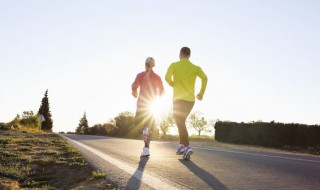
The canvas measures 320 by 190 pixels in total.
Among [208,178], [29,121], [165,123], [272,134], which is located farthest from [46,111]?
[208,178]

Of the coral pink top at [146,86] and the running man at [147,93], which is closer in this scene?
the running man at [147,93]

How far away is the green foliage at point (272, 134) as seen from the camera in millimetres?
28344

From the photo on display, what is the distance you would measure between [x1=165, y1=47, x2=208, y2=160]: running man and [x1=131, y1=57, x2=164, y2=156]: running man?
533 millimetres

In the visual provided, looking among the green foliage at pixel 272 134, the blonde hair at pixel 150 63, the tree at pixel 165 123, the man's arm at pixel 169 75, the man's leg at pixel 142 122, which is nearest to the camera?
the man's arm at pixel 169 75

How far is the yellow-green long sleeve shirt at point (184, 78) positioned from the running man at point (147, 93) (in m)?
0.53

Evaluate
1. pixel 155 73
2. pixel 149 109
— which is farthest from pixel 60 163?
pixel 155 73

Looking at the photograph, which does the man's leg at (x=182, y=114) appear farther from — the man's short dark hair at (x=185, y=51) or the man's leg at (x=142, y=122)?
the man's short dark hair at (x=185, y=51)

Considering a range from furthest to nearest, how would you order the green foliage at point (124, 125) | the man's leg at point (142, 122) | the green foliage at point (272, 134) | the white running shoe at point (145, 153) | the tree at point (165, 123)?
1. the tree at point (165, 123)
2. the green foliage at point (124, 125)
3. the green foliage at point (272, 134)
4. the man's leg at point (142, 122)
5. the white running shoe at point (145, 153)

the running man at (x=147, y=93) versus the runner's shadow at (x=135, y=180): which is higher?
the running man at (x=147, y=93)

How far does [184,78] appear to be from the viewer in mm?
7512

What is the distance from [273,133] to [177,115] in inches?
997

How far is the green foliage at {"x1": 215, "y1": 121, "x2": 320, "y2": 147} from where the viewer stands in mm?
28344

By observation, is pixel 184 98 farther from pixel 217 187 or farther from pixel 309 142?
pixel 309 142

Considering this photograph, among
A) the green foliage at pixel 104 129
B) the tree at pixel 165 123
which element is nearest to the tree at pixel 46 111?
the tree at pixel 165 123
